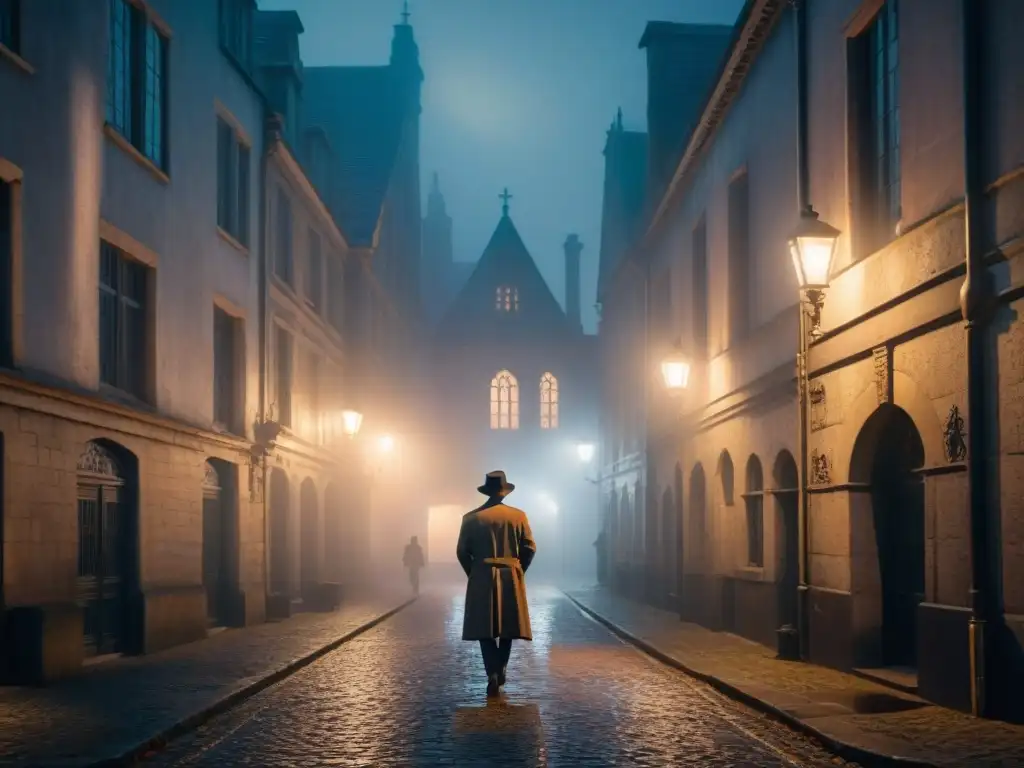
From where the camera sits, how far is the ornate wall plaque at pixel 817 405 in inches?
594

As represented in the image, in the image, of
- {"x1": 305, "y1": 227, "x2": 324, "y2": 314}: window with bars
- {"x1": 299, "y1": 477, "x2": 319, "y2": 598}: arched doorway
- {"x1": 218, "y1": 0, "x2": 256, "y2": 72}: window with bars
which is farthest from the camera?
{"x1": 305, "y1": 227, "x2": 324, "y2": 314}: window with bars

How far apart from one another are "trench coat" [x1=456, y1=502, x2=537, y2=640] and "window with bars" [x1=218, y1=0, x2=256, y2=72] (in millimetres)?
12439

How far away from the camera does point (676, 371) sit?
21.9 metres

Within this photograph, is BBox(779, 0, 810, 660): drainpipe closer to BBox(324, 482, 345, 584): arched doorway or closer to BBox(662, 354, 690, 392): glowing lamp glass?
BBox(662, 354, 690, 392): glowing lamp glass

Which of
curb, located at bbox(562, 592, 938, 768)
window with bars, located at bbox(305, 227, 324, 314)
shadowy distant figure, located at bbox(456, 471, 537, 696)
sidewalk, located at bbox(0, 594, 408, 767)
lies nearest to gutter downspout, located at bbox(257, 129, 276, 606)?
sidewalk, located at bbox(0, 594, 408, 767)

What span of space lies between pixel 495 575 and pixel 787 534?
6235 mm

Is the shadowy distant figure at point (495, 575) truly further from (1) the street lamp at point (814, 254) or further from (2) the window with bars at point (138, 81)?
(2) the window with bars at point (138, 81)

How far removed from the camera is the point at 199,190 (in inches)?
822

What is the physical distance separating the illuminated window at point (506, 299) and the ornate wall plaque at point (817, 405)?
4283 cm

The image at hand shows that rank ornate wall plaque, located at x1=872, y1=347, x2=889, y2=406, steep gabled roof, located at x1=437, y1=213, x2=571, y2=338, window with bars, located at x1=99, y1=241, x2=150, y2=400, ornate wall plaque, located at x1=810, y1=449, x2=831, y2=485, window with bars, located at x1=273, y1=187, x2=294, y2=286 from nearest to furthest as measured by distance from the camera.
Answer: ornate wall plaque, located at x1=872, y1=347, x2=889, y2=406
ornate wall plaque, located at x1=810, y1=449, x2=831, y2=485
window with bars, located at x1=99, y1=241, x2=150, y2=400
window with bars, located at x1=273, y1=187, x2=294, y2=286
steep gabled roof, located at x1=437, y1=213, x2=571, y2=338

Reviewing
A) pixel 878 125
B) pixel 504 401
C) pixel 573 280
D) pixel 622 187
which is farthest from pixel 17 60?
pixel 573 280

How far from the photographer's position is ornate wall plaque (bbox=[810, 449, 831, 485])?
48.8 ft

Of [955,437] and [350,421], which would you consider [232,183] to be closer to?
[350,421]

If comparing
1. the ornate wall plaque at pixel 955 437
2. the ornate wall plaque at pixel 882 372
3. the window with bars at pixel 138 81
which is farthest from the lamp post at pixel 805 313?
the window with bars at pixel 138 81
